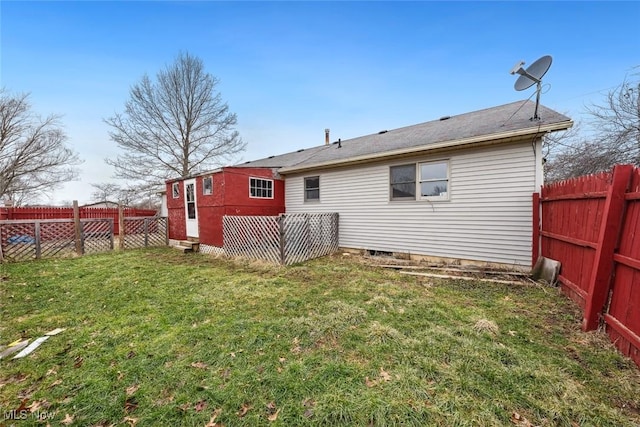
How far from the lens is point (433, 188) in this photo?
23.0ft

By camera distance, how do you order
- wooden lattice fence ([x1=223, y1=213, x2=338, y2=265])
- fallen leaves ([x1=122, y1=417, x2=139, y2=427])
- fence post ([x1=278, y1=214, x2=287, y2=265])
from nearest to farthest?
fallen leaves ([x1=122, y1=417, x2=139, y2=427]), fence post ([x1=278, y1=214, x2=287, y2=265]), wooden lattice fence ([x1=223, y1=213, x2=338, y2=265])

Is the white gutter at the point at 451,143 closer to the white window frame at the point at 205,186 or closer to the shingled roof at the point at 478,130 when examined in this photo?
the shingled roof at the point at 478,130

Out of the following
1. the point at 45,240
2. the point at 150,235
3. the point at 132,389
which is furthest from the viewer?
the point at 150,235

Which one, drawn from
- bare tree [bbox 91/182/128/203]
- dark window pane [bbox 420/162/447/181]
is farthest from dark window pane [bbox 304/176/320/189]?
bare tree [bbox 91/182/128/203]

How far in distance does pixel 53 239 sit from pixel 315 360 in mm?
12145

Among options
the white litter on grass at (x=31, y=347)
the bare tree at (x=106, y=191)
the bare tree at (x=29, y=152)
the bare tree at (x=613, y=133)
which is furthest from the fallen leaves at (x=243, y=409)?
the bare tree at (x=29, y=152)

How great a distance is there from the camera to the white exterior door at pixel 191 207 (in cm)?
1043

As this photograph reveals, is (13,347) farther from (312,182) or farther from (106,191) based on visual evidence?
(106,191)

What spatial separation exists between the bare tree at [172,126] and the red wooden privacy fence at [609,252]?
2106cm

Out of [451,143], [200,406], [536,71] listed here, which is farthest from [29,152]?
[536,71]

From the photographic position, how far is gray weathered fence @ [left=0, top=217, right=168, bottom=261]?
8.35 metres

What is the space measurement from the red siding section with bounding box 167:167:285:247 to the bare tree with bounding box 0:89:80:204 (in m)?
17.0

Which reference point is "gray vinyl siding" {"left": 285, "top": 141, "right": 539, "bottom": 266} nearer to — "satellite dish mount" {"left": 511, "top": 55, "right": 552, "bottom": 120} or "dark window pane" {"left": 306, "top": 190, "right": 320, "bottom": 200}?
"dark window pane" {"left": 306, "top": 190, "right": 320, "bottom": 200}

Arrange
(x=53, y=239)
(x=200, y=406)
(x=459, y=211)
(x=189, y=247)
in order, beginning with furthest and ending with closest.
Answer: (x=189, y=247), (x=53, y=239), (x=459, y=211), (x=200, y=406)
